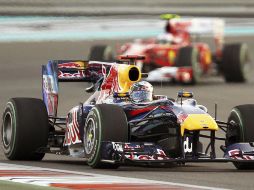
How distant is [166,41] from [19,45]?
25.2 ft

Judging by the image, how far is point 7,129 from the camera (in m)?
15.2

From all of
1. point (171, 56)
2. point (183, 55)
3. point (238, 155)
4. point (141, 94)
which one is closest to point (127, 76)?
point (141, 94)

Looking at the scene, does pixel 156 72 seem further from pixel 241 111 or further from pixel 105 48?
pixel 241 111

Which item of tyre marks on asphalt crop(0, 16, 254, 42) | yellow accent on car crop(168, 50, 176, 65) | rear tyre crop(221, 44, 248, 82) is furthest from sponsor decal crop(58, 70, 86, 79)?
tyre marks on asphalt crop(0, 16, 254, 42)

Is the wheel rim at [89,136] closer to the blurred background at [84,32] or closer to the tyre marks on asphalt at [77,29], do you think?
the blurred background at [84,32]

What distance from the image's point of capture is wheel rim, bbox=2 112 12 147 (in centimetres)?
1508

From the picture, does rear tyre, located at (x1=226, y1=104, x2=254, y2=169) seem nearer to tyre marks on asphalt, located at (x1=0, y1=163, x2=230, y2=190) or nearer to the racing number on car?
the racing number on car

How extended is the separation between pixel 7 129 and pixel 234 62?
56.5ft

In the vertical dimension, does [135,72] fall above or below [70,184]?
above

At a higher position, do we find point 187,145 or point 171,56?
point 171,56

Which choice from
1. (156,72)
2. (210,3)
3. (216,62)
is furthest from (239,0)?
(156,72)

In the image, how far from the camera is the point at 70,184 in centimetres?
1147

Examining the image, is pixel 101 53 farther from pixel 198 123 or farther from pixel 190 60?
Result: pixel 198 123

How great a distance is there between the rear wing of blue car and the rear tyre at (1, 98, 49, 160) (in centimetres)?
93
